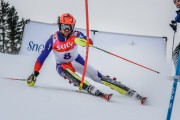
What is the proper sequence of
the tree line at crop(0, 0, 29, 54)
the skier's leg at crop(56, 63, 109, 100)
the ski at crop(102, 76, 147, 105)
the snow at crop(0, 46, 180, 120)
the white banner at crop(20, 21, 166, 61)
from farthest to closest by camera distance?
the tree line at crop(0, 0, 29, 54) < the white banner at crop(20, 21, 166, 61) < the ski at crop(102, 76, 147, 105) < the skier's leg at crop(56, 63, 109, 100) < the snow at crop(0, 46, 180, 120)

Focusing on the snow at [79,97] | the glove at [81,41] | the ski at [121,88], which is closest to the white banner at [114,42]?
the snow at [79,97]

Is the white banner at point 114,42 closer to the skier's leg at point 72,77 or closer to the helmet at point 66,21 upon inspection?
the skier's leg at point 72,77

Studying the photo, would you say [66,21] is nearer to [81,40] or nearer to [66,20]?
[66,20]

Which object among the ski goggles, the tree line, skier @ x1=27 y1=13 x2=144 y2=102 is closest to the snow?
skier @ x1=27 y1=13 x2=144 y2=102

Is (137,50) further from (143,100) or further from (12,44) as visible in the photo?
(12,44)

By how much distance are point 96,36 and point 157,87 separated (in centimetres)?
453

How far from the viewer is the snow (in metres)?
2.97

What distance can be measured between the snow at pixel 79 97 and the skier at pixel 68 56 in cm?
18

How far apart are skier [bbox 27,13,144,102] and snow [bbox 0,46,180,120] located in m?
0.18

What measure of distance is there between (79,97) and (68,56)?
4.24ft

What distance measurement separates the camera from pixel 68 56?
562 centimetres

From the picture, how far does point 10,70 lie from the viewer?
7.65 m

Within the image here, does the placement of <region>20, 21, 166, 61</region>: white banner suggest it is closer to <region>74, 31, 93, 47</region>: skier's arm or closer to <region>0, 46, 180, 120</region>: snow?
<region>0, 46, 180, 120</region>: snow

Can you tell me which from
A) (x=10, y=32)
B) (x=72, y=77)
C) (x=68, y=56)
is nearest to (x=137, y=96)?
(x=72, y=77)
